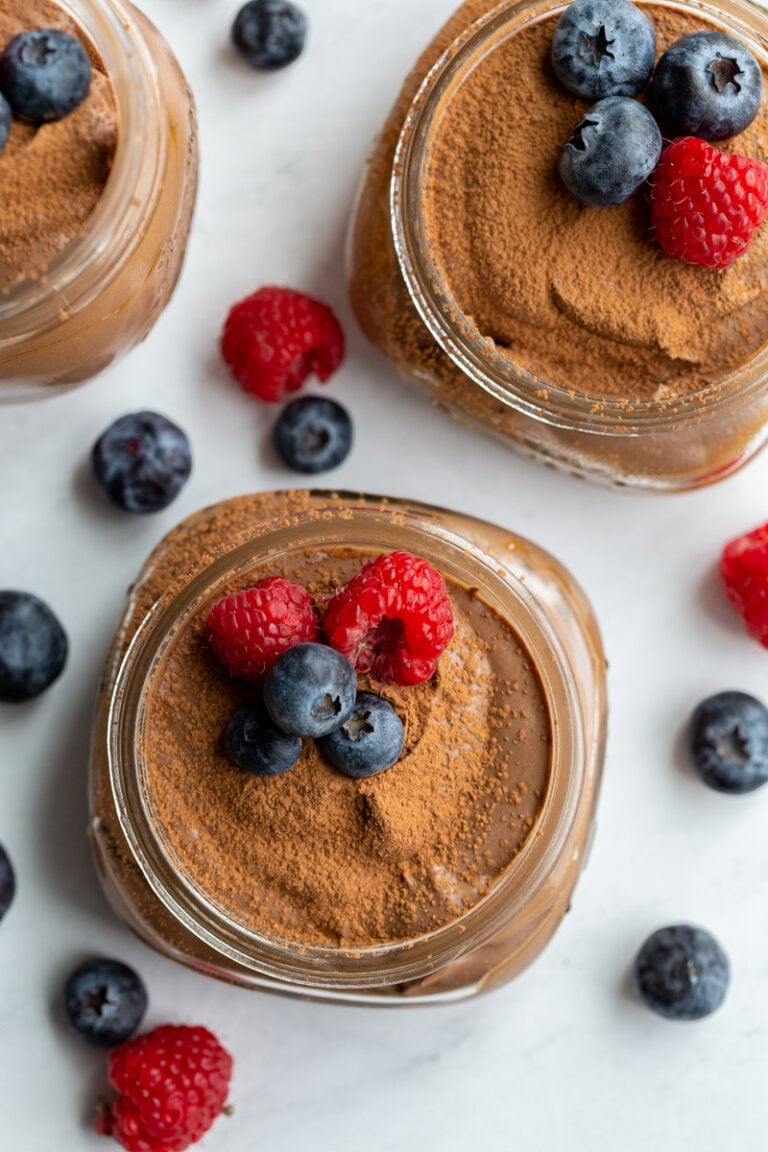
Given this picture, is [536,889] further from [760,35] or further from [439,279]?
[760,35]

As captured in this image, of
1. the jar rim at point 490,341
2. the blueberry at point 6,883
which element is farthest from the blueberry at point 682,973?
the blueberry at point 6,883

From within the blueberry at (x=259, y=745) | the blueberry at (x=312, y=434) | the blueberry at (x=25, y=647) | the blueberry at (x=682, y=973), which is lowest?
the blueberry at (x=25, y=647)

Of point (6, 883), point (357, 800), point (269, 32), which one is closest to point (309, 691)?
point (357, 800)

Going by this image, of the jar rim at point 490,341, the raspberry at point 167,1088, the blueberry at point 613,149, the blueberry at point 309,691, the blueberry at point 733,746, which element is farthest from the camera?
the blueberry at point 733,746

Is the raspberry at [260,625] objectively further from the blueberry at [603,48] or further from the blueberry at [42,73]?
the blueberry at [603,48]

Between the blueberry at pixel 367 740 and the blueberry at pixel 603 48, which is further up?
the blueberry at pixel 603 48

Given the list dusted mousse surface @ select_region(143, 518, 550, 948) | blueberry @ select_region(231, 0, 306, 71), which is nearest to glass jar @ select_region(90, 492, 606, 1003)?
dusted mousse surface @ select_region(143, 518, 550, 948)

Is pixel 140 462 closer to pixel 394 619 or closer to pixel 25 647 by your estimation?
pixel 25 647
